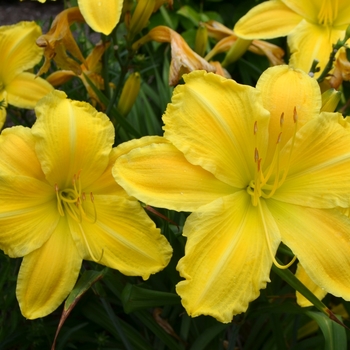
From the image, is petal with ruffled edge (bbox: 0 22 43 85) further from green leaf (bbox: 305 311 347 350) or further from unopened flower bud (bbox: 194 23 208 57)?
green leaf (bbox: 305 311 347 350)

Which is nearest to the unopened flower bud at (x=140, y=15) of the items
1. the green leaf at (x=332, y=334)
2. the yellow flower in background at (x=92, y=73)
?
the yellow flower in background at (x=92, y=73)

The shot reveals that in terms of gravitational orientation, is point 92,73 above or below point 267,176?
below

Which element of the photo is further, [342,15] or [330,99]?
[342,15]

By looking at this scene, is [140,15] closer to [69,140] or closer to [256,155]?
[69,140]

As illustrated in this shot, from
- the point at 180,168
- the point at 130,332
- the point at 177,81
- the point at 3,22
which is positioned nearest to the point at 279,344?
the point at 130,332

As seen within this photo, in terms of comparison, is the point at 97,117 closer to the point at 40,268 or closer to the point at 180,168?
the point at 180,168

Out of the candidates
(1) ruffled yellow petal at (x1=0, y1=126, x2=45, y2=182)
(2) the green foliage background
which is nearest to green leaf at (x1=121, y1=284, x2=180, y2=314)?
(2) the green foliage background

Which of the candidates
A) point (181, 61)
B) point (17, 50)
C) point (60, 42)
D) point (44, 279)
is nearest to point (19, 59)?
point (17, 50)

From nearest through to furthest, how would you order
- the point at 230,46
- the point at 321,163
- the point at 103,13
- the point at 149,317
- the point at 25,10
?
the point at 321,163, the point at 103,13, the point at 149,317, the point at 230,46, the point at 25,10

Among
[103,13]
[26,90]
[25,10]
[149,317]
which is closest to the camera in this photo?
[103,13]
